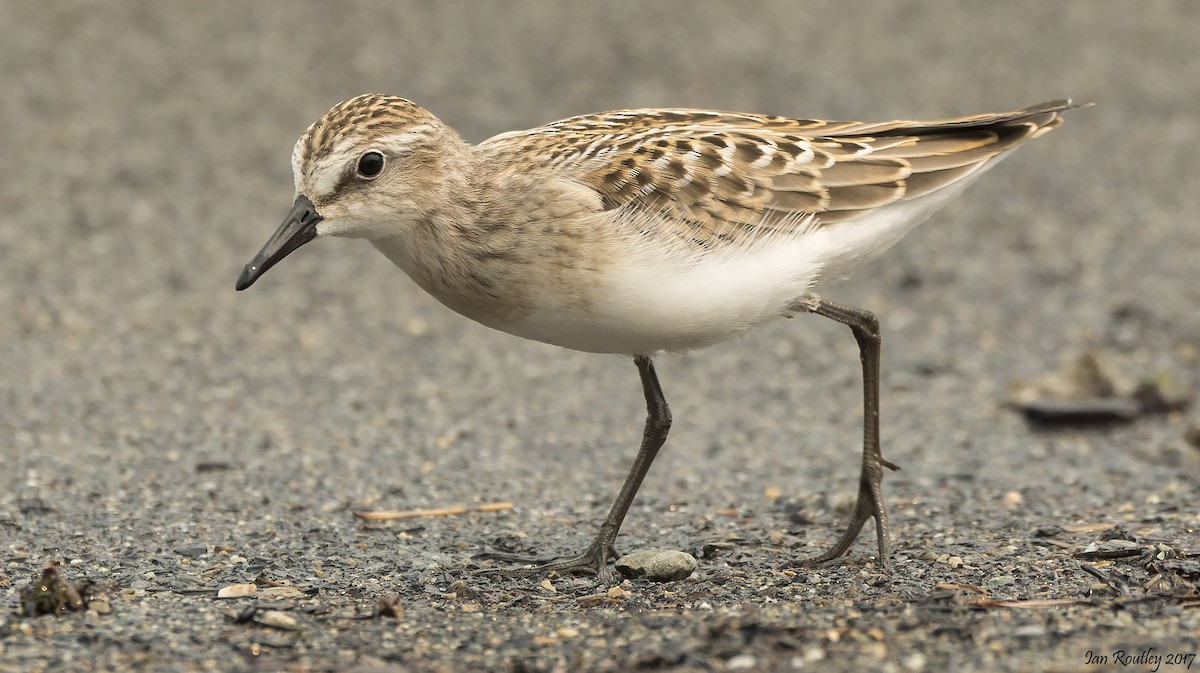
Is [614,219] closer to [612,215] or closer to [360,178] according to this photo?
[612,215]

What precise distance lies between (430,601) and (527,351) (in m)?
4.82

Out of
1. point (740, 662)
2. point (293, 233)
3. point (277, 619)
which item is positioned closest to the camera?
point (740, 662)

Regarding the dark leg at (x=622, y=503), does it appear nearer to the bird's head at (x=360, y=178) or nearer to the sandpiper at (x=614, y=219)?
the sandpiper at (x=614, y=219)

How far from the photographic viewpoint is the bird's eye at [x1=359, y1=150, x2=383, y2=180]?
6.21 meters

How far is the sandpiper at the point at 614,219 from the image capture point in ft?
19.7

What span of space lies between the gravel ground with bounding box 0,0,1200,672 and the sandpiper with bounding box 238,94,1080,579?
1026 millimetres

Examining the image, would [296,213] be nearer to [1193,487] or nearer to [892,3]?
[1193,487]

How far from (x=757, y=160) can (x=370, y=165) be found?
177 centimetres

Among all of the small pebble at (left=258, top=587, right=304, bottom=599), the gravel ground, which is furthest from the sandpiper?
the small pebble at (left=258, top=587, right=304, bottom=599)

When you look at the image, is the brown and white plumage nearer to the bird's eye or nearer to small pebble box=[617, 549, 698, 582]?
the bird's eye

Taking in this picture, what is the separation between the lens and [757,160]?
→ 6.53 m

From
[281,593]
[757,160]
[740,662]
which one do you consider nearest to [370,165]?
[757,160]

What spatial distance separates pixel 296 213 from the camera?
6.20 metres

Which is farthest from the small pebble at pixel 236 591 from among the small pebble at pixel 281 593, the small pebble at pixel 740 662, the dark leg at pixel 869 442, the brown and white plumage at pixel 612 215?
the dark leg at pixel 869 442
